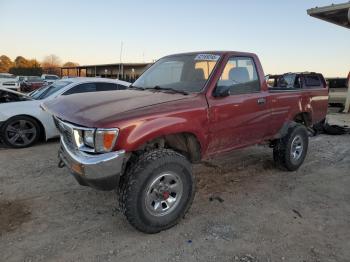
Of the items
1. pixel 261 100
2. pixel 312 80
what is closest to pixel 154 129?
pixel 261 100

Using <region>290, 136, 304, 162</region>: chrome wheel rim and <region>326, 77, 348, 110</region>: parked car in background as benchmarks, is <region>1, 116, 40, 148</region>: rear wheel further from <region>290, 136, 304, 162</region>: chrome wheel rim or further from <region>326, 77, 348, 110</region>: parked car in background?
<region>326, 77, 348, 110</region>: parked car in background

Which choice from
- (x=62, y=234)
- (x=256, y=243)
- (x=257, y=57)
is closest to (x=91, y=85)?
(x=257, y=57)

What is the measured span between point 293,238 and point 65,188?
121 inches

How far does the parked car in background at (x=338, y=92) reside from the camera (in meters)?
16.4

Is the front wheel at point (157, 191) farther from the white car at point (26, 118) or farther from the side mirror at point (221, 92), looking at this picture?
the white car at point (26, 118)

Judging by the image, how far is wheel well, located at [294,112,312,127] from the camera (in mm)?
6104

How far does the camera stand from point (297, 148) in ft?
19.1

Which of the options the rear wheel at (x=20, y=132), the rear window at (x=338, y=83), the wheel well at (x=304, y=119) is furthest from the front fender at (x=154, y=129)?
the rear window at (x=338, y=83)

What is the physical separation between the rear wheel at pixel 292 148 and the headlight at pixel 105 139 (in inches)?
132

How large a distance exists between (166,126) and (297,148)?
3235 millimetres

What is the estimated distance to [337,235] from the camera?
142 inches

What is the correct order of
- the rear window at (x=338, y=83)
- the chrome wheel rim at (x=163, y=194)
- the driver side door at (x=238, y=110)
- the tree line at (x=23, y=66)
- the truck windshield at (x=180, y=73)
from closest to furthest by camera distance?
1. the chrome wheel rim at (x=163, y=194)
2. the driver side door at (x=238, y=110)
3. the truck windshield at (x=180, y=73)
4. the rear window at (x=338, y=83)
5. the tree line at (x=23, y=66)

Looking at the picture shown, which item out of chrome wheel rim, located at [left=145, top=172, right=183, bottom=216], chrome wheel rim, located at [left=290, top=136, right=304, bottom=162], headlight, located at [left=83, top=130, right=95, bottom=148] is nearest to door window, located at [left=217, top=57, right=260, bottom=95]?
chrome wheel rim, located at [left=145, top=172, right=183, bottom=216]

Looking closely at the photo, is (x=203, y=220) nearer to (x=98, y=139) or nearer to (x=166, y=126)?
(x=166, y=126)
